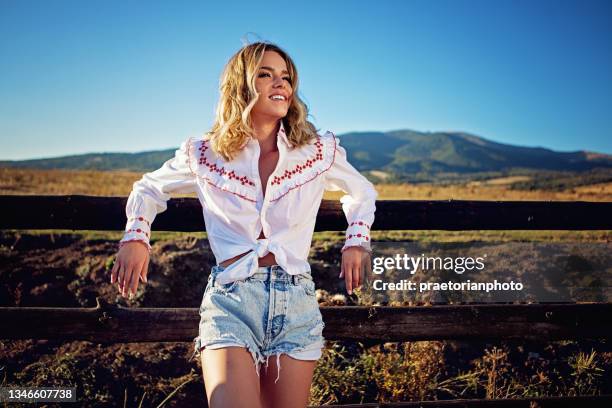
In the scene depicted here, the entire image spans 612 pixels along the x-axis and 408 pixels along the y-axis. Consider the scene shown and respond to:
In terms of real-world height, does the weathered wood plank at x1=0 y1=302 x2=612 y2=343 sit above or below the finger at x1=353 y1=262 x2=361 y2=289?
below

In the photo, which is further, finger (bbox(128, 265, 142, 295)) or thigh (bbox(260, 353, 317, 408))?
finger (bbox(128, 265, 142, 295))

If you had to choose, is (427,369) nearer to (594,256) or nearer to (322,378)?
(322,378)

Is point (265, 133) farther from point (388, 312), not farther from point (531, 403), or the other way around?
point (531, 403)

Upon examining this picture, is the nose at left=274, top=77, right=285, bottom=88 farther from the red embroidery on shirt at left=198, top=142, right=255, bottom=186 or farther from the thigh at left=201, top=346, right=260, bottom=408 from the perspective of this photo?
the thigh at left=201, top=346, right=260, bottom=408

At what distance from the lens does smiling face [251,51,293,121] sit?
2.56 m

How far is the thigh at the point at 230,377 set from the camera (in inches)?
80.8

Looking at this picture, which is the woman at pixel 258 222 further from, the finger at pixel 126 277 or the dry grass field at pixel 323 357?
the dry grass field at pixel 323 357

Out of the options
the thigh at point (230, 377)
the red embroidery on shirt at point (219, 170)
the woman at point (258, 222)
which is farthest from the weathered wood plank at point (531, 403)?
the red embroidery on shirt at point (219, 170)

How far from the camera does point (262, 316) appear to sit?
2.27 m

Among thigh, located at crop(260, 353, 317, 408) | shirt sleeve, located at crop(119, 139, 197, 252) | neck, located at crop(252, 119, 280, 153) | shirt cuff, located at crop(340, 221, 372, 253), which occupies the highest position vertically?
neck, located at crop(252, 119, 280, 153)

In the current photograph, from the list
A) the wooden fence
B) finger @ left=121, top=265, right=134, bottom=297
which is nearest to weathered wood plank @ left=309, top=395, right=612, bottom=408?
the wooden fence

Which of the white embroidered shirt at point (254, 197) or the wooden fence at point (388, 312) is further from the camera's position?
the wooden fence at point (388, 312)

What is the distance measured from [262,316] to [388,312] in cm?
124

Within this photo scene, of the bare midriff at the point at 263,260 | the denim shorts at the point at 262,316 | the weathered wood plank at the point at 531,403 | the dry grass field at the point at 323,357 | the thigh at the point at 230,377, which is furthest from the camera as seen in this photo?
the dry grass field at the point at 323,357
